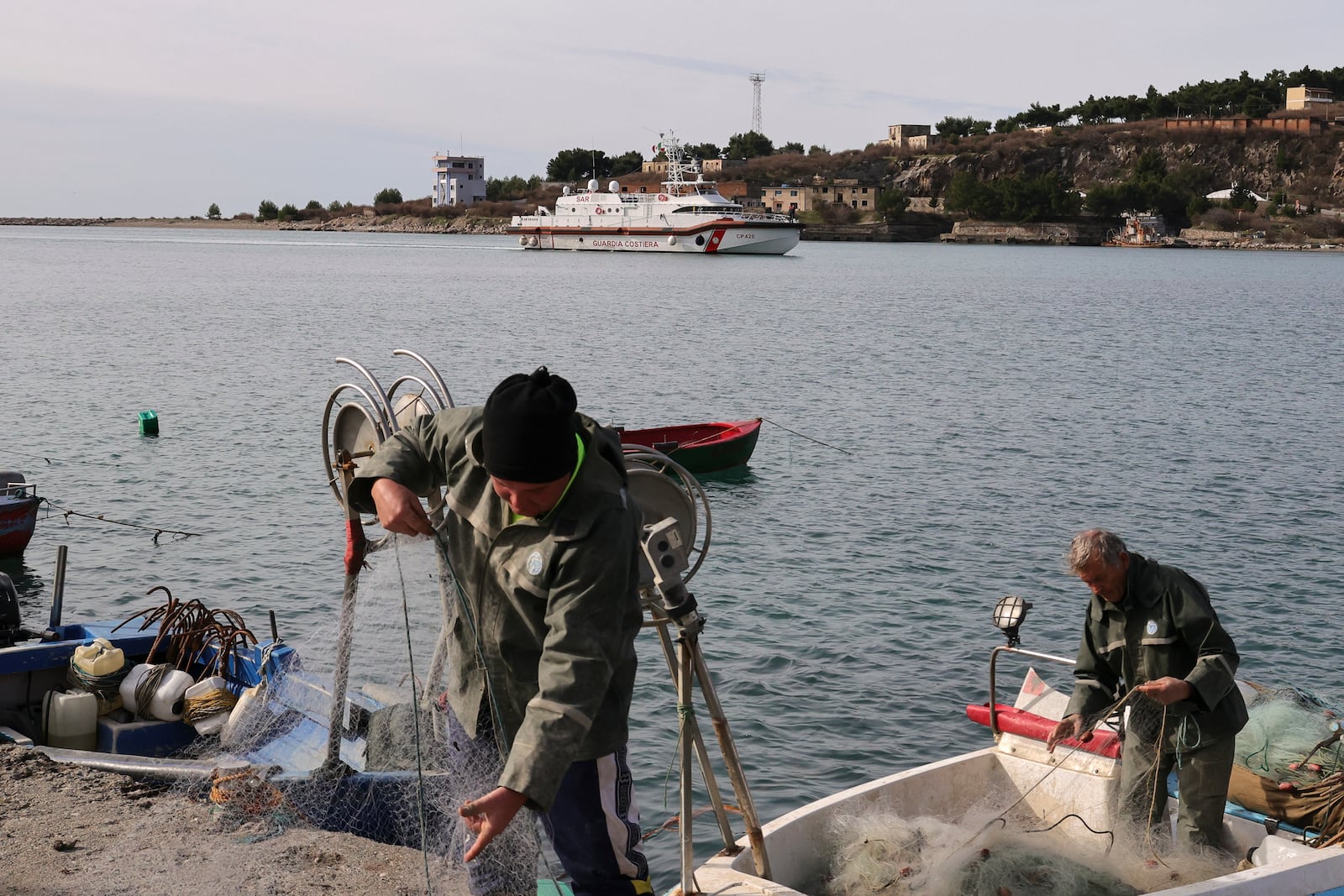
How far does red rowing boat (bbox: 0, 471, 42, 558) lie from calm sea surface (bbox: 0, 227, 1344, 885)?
26 centimetres

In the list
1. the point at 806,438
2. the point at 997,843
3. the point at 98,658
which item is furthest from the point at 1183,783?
the point at 806,438

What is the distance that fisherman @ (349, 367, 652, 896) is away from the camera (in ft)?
10.0

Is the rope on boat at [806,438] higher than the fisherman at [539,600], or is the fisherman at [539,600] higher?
the fisherman at [539,600]

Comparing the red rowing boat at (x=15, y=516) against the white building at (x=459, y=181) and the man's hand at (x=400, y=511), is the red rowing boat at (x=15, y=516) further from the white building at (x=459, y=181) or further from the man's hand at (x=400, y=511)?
the white building at (x=459, y=181)

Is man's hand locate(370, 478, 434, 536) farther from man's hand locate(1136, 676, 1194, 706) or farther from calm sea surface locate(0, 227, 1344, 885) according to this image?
man's hand locate(1136, 676, 1194, 706)

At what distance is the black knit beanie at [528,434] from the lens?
3.04 metres

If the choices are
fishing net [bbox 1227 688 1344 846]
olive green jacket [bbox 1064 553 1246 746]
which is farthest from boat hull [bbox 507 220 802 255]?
olive green jacket [bbox 1064 553 1246 746]

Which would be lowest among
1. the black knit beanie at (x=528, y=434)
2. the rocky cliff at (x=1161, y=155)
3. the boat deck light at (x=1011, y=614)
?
the boat deck light at (x=1011, y=614)

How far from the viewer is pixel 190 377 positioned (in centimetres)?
3425

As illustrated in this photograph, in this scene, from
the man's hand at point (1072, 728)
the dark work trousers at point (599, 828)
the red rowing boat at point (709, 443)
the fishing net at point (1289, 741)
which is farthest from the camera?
the red rowing boat at point (709, 443)

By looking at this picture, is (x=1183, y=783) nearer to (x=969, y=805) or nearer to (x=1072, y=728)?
(x=1072, y=728)

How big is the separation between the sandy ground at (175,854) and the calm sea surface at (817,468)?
90cm

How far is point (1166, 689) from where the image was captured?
5.12 m

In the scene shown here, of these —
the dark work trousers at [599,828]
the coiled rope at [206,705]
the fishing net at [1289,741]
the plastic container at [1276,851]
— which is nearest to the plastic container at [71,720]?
the coiled rope at [206,705]
